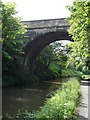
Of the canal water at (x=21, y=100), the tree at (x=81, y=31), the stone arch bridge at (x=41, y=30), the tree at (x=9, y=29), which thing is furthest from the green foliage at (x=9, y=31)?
the tree at (x=81, y=31)

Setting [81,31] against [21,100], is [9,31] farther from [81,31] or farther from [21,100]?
[81,31]

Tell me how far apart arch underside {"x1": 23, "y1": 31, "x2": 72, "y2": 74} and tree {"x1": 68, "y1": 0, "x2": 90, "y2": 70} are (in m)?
18.1

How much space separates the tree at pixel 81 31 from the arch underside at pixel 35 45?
1809cm

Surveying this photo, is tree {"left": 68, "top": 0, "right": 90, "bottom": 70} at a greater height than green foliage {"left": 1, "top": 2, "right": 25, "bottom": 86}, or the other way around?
green foliage {"left": 1, "top": 2, "right": 25, "bottom": 86}

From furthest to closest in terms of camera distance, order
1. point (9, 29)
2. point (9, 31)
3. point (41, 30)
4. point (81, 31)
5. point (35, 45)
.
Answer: point (35, 45) < point (41, 30) < point (9, 29) < point (9, 31) < point (81, 31)

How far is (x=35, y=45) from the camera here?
26422 mm

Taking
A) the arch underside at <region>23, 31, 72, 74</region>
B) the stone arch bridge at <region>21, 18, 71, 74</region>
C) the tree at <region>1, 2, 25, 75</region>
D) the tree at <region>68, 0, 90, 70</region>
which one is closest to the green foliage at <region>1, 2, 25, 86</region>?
the tree at <region>1, 2, 25, 75</region>

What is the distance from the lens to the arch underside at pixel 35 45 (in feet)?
80.2

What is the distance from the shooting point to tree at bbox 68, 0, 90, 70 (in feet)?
15.4

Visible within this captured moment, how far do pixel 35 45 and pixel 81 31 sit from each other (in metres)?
21.6

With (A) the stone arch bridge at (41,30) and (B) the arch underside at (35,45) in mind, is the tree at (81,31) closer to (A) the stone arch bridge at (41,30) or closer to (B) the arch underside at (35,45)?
(A) the stone arch bridge at (41,30)

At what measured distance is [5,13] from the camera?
59.1 feet

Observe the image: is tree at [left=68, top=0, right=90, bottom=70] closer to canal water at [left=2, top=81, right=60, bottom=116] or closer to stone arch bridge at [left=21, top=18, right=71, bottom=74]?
canal water at [left=2, top=81, right=60, bottom=116]

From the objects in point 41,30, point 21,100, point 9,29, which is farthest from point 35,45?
point 21,100
